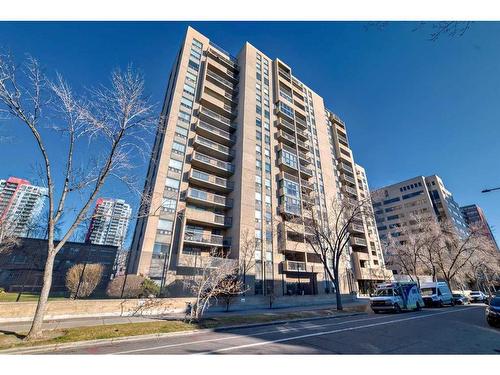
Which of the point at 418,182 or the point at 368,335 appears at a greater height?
the point at 418,182

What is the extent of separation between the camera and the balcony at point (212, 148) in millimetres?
32531

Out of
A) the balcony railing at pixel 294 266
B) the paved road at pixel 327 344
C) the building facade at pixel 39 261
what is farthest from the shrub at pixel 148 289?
the balcony railing at pixel 294 266

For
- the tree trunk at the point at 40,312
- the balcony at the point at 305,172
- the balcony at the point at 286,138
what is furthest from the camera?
the balcony at the point at 286,138

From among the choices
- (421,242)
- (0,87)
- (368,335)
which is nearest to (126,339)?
(368,335)

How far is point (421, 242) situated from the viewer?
3559 cm

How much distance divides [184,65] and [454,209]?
100145 millimetres

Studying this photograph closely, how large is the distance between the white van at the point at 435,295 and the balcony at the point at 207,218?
2388cm

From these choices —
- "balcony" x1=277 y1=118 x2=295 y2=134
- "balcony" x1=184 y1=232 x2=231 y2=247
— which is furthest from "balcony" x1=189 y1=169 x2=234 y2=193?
"balcony" x1=277 y1=118 x2=295 y2=134

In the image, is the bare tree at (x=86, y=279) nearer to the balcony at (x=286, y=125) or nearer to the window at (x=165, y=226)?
the window at (x=165, y=226)

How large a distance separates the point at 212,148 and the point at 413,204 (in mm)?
76089

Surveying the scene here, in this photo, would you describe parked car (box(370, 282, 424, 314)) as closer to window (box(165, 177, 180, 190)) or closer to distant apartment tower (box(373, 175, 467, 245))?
window (box(165, 177, 180, 190))

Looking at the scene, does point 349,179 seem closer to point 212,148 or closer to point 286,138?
point 286,138

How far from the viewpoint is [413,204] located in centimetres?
7850
